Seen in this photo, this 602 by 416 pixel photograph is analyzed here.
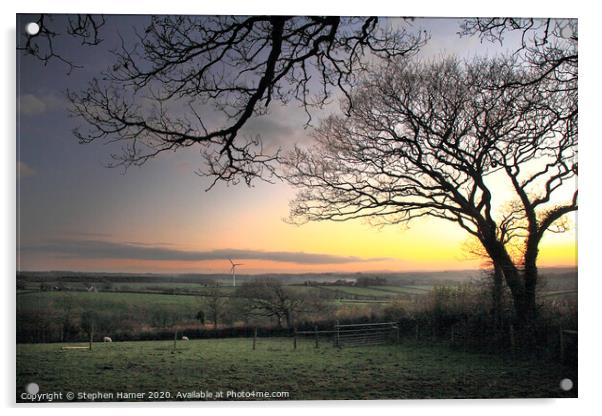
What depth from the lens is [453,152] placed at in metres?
6.04

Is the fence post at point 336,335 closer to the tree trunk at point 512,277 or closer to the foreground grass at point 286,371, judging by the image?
the foreground grass at point 286,371

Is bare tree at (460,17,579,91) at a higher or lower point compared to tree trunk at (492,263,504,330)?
higher

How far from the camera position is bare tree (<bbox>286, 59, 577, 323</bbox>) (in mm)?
5926

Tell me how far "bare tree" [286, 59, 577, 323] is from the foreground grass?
72 cm

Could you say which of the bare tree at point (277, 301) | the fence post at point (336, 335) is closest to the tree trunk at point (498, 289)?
the fence post at point (336, 335)

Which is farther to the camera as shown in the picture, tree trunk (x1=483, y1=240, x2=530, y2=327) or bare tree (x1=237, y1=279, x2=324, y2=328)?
tree trunk (x1=483, y1=240, x2=530, y2=327)

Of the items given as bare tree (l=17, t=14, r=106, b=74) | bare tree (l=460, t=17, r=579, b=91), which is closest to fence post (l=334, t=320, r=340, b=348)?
bare tree (l=460, t=17, r=579, b=91)

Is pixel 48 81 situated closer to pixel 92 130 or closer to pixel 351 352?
pixel 92 130

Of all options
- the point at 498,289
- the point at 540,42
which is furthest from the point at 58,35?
the point at 498,289

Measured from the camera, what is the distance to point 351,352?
Answer: 5.77 m

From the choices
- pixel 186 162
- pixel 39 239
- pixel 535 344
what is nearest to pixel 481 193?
pixel 535 344

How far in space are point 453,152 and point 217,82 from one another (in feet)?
7.57

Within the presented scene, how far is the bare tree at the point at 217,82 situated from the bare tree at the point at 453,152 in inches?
12.5

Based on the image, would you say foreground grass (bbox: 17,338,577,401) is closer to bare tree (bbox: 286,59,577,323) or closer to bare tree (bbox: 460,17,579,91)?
bare tree (bbox: 286,59,577,323)
